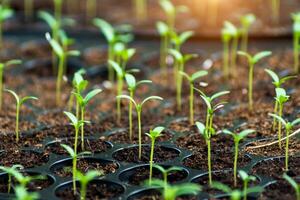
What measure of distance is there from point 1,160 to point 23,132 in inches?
11.3

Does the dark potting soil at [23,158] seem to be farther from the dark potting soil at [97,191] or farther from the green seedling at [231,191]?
the green seedling at [231,191]

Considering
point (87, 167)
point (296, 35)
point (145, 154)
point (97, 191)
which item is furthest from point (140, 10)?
point (97, 191)

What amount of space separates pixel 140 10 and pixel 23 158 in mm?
2097

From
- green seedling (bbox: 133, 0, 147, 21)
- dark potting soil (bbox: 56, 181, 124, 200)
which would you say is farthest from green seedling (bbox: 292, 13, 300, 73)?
green seedling (bbox: 133, 0, 147, 21)

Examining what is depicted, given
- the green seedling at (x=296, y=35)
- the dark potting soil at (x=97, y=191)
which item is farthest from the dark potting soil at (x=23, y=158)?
the green seedling at (x=296, y=35)

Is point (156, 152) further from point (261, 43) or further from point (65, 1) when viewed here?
point (65, 1)

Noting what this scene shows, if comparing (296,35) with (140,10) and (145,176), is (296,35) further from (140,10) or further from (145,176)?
(140,10)

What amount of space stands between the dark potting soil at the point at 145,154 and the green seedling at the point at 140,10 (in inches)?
73.0

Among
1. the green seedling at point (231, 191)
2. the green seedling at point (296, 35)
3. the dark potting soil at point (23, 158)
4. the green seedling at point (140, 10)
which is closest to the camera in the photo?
the green seedling at point (231, 191)

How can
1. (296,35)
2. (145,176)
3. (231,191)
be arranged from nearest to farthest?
1. (231,191)
2. (145,176)
3. (296,35)

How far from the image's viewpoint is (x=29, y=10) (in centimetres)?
425

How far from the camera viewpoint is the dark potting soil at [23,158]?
2.23 metres

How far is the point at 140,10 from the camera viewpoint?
4219mm

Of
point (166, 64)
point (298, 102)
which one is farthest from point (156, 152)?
point (166, 64)
